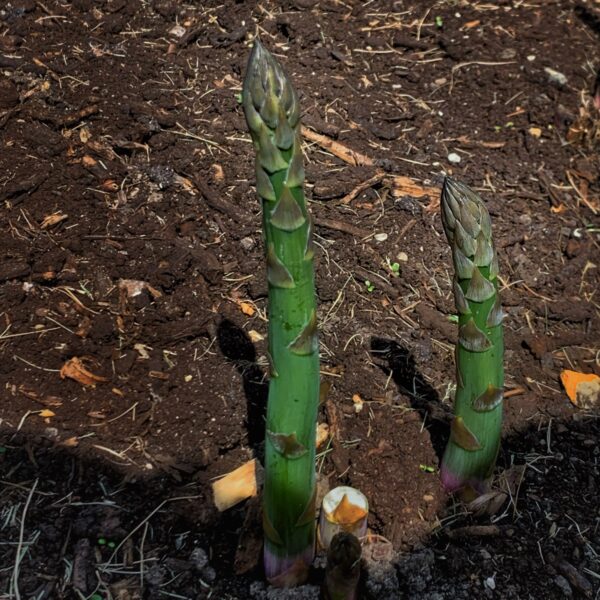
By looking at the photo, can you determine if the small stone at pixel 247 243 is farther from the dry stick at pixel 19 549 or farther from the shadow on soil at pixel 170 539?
the dry stick at pixel 19 549

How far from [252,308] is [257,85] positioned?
1584 mm

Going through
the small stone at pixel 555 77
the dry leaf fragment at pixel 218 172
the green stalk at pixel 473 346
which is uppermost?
the green stalk at pixel 473 346

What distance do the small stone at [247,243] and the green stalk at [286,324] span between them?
151cm

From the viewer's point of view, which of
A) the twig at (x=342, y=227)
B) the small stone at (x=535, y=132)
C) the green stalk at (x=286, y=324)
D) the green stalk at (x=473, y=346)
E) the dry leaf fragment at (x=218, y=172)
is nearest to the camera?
the green stalk at (x=286, y=324)

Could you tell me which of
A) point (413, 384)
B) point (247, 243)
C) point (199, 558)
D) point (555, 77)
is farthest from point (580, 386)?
point (555, 77)

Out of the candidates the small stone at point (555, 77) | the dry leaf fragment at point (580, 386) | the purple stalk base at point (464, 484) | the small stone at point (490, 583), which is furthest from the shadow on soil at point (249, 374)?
the small stone at point (555, 77)

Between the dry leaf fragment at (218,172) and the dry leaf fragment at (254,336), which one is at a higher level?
the dry leaf fragment at (218,172)

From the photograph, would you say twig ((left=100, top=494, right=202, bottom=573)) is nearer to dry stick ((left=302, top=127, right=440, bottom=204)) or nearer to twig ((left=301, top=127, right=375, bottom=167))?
dry stick ((left=302, top=127, right=440, bottom=204))

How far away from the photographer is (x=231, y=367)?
3.10 m

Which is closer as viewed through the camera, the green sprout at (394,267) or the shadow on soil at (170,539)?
the shadow on soil at (170,539)

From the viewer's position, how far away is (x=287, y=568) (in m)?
2.41

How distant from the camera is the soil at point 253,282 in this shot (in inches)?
102

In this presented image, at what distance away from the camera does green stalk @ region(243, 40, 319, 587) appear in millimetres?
1871

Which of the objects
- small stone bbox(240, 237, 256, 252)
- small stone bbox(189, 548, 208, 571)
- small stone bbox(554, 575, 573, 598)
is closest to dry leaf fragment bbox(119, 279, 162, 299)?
small stone bbox(240, 237, 256, 252)
